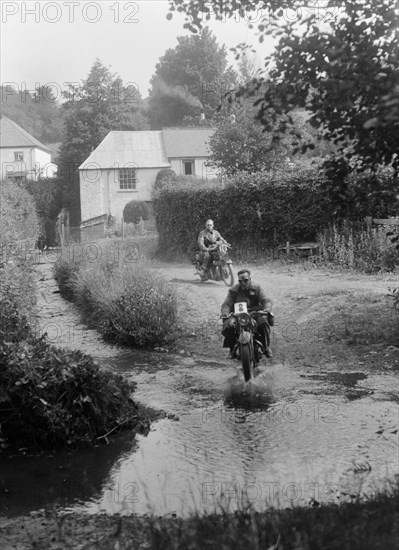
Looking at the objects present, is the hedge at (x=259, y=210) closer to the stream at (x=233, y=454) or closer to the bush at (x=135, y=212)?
the stream at (x=233, y=454)

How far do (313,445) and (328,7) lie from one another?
466cm

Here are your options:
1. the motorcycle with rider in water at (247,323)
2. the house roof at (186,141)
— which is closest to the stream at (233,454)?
the motorcycle with rider in water at (247,323)

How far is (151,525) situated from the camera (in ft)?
17.6

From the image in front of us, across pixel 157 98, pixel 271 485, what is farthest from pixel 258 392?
pixel 157 98

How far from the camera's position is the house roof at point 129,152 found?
5372 cm

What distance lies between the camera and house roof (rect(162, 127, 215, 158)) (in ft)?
180

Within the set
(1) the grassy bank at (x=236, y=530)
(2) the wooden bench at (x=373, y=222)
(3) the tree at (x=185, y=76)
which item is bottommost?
(1) the grassy bank at (x=236, y=530)

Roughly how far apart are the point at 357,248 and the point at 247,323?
38.2ft

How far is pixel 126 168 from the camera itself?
174 ft

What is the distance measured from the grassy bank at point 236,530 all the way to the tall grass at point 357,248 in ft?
45.9

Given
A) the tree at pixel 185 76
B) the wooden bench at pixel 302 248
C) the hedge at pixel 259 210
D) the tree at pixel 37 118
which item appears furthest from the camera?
the tree at pixel 37 118

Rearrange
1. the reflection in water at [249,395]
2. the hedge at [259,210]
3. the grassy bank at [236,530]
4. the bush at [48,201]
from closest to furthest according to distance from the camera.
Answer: the grassy bank at [236,530] → the reflection in water at [249,395] → the hedge at [259,210] → the bush at [48,201]

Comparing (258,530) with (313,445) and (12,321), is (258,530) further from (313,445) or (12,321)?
(12,321)

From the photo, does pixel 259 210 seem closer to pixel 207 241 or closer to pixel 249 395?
pixel 207 241
